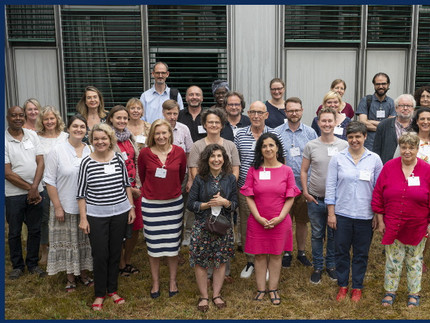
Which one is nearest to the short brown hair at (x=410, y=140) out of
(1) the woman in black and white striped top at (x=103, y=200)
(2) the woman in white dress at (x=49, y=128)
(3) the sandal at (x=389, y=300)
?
(3) the sandal at (x=389, y=300)

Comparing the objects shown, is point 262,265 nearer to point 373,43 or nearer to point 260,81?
point 260,81

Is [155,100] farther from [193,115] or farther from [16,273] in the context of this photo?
[16,273]

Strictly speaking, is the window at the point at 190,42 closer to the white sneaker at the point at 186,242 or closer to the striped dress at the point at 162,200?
the white sneaker at the point at 186,242

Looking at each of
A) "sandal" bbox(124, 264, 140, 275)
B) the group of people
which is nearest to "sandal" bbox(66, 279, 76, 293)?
the group of people

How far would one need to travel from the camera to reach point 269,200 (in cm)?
398

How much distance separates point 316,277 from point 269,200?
1.27 meters

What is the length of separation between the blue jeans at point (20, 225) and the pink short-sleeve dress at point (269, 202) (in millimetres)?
2595

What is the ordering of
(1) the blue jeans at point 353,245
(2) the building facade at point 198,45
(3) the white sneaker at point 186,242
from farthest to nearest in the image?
(2) the building facade at point 198,45 < (3) the white sneaker at point 186,242 < (1) the blue jeans at point 353,245

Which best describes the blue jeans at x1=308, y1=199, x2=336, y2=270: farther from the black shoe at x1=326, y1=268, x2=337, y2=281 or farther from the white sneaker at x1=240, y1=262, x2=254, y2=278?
the white sneaker at x1=240, y1=262, x2=254, y2=278

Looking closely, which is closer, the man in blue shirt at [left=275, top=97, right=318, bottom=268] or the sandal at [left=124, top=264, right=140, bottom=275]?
the man in blue shirt at [left=275, top=97, right=318, bottom=268]

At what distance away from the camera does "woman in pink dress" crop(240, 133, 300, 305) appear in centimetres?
397

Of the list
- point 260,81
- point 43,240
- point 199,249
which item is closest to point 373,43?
point 260,81

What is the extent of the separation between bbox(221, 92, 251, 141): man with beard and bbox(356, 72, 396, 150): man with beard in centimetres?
208

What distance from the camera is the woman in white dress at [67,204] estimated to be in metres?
4.14
